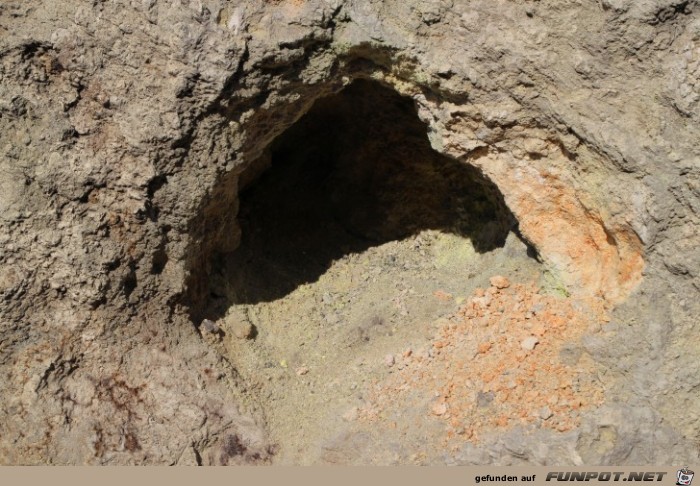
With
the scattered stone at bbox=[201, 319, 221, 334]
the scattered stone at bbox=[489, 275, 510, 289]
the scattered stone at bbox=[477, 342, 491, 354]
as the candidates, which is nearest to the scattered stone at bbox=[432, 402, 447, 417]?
the scattered stone at bbox=[477, 342, 491, 354]

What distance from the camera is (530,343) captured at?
338cm

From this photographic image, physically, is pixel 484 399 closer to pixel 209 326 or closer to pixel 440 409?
pixel 440 409

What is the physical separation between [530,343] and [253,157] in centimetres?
143

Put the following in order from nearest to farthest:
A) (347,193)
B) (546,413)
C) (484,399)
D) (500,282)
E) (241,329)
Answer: (546,413), (484,399), (500,282), (241,329), (347,193)

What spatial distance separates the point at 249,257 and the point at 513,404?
159cm

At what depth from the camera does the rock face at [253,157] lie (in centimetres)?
306

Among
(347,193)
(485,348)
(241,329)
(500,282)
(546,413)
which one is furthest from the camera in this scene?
(347,193)

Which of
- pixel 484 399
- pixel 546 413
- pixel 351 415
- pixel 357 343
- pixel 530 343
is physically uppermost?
pixel 530 343

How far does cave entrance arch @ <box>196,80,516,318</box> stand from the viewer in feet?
13.9

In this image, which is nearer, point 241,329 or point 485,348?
point 485,348

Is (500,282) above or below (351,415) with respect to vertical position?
above

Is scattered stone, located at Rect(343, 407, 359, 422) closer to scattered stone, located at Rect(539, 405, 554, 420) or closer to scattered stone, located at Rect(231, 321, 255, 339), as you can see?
scattered stone, located at Rect(231, 321, 255, 339)

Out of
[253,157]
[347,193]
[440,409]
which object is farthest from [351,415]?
[347,193]

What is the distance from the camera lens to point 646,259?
124 inches
